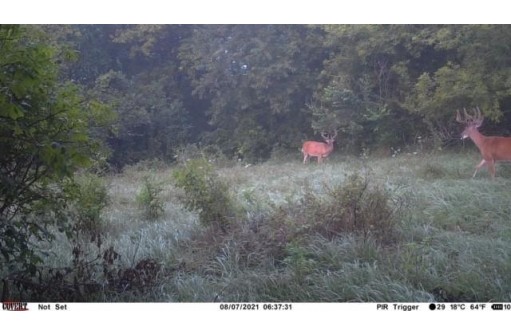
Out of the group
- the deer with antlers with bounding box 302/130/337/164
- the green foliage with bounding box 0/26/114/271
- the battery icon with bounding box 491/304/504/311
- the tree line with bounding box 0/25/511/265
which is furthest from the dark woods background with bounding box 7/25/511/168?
the battery icon with bounding box 491/304/504/311

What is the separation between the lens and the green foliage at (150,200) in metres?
5.64

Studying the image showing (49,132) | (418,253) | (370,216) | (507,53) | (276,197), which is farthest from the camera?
(507,53)

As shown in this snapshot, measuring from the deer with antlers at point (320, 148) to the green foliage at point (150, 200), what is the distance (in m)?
2.53

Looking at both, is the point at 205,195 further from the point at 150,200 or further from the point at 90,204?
the point at 90,204

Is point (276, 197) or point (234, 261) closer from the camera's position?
point (234, 261)

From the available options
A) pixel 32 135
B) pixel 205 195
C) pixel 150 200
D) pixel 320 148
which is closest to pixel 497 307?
pixel 205 195

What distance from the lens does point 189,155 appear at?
19.5 feet

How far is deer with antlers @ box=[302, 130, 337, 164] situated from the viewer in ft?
23.3

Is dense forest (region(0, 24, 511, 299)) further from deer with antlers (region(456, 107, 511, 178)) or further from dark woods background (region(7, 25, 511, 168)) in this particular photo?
deer with antlers (region(456, 107, 511, 178))

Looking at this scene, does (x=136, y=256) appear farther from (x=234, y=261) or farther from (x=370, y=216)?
(x=370, y=216)

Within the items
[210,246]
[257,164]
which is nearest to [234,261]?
[210,246]

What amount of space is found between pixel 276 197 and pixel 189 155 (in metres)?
1.19

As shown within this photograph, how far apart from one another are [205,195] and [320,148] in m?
2.67

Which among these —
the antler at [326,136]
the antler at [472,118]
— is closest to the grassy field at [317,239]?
the antler at [472,118]
